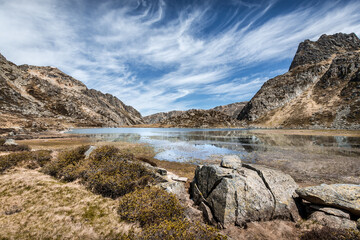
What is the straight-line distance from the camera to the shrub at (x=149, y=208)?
8164 millimetres

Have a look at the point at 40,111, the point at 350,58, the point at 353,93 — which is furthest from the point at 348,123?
the point at 40,111

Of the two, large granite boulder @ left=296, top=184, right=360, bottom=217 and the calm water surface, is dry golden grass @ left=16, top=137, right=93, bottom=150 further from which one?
large granite boulder @ left=296, top=184, right=360, bottom=217

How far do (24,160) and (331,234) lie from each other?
24.5 meters

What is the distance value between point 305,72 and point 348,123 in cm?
11982

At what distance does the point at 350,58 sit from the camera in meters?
159

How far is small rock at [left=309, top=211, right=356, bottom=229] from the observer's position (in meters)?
7.74

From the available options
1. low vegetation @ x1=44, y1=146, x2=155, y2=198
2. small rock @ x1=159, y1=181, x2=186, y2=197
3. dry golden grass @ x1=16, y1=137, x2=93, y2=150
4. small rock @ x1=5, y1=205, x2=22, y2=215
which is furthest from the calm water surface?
small rock @ x1=5, y1=205, x2=22, y2=215

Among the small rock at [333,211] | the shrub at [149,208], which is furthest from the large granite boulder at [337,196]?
the shrub at [149,208]

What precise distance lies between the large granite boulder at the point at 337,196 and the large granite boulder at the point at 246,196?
118cm

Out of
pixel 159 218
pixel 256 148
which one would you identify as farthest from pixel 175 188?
pixel 256 148

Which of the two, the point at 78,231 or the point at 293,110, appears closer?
the point at 78,231

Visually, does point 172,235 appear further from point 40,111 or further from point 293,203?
point 40,111

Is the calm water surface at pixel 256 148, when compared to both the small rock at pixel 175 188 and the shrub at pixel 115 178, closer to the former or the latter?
the small rock at pixel 175 188

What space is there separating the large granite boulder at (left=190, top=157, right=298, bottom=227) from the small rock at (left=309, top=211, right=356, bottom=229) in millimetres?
1078
